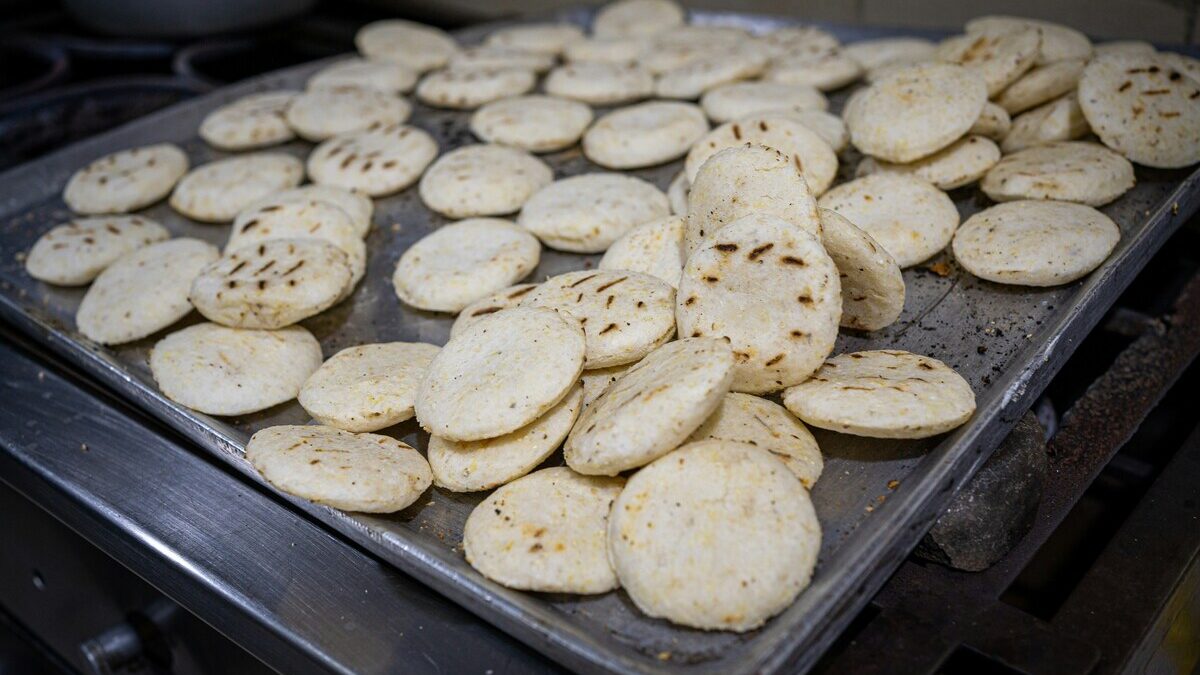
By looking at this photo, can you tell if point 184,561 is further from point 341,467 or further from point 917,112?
point 917,112

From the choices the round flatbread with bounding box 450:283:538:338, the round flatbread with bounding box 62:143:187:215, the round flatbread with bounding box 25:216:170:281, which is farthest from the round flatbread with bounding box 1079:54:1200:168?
the round flatbread with bounding box 62:143:187:215

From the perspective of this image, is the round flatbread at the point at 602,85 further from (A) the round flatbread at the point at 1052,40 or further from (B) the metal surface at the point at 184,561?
(B) the metal surface at the point at 184,561

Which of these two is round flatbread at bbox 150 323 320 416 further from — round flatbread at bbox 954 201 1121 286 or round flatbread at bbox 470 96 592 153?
round flatbread at bbox 954 201 1121 286

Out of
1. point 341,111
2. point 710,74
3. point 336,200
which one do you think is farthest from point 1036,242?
point 341,111

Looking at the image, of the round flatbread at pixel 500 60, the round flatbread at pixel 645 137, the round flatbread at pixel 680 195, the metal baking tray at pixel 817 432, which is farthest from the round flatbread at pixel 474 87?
the round flatbread at pixel 680 195

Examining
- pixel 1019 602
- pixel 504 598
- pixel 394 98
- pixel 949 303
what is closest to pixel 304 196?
pixel 394 98

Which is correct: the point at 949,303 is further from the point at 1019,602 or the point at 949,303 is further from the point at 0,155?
the point at 0,155

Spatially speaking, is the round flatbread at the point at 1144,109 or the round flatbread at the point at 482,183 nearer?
the round flatbread at the point at 1144,109

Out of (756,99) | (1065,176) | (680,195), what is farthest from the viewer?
(756,99)
